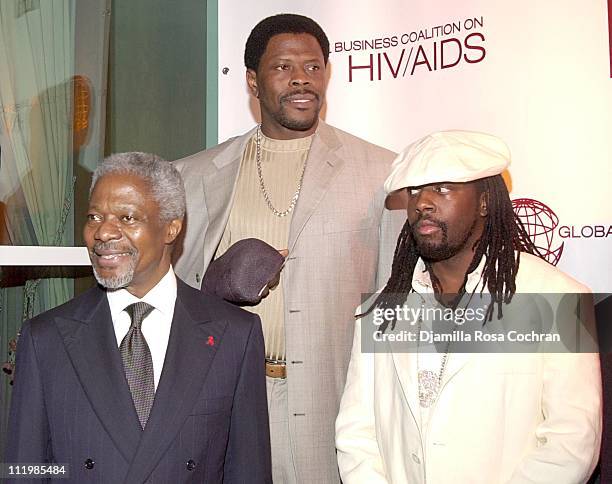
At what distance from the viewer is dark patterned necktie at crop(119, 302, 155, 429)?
207 cm

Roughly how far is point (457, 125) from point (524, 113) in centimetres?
29

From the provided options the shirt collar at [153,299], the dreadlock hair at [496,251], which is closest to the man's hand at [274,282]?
the dreadlock hair at [496,251]

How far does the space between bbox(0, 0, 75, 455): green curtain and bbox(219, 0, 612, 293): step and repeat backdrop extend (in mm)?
1163

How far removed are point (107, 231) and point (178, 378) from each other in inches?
16.8

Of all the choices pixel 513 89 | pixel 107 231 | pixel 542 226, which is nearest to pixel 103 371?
pixel 107 231

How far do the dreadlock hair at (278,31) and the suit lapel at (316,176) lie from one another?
345 millimetres

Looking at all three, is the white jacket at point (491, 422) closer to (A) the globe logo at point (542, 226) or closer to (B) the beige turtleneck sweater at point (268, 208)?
(B) the beige turtleneck sweater at point (268, 208)

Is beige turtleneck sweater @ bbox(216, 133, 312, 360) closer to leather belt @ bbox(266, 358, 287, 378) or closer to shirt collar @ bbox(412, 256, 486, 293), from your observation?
leather belt @ bbox(266, 358, 287, 378)

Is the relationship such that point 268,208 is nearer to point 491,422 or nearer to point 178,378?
point 178,378

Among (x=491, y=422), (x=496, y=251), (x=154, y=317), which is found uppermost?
(x=496, y=251)

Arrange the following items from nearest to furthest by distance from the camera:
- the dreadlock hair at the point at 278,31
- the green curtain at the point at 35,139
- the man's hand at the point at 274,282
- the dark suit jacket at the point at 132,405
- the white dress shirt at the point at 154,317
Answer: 1. the dark suit jacket at the point at 132,405
2. the white dress shirt at the point at 154,317
3. the man's hand at the point at 274,282
4. the dreadlock hair at the point at 278,31
5. the green curtain at the point at 35,139

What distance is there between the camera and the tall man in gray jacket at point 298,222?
2.73m

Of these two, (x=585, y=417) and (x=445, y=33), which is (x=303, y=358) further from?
(x=445, y=33)

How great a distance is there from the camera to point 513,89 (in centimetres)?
332
